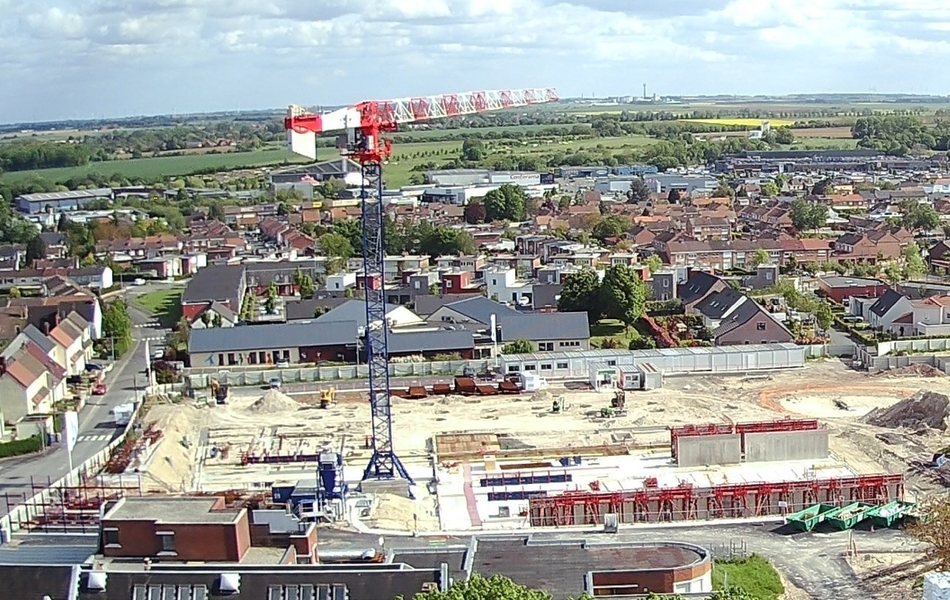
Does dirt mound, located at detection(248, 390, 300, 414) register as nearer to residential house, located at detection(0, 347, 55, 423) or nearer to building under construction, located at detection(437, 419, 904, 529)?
residential house, located at detection(0, 347, 55, 423)

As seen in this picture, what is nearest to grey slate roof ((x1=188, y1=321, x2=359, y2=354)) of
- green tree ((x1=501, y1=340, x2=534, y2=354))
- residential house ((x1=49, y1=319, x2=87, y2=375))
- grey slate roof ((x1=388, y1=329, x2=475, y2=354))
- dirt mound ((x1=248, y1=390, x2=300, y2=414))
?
grey slate roof ((x1=388, y1=329, x2=475, y2=354))

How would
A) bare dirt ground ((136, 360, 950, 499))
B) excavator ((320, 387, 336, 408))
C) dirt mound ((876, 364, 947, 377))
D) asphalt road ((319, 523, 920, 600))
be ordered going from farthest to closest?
dirt mound ((876, 364, 947, 377)), excavator ((320, 387, 336, 408)), bare dirt ground ((136, 360, 950, 499)), asphalt road ((319, 523, 920, 600))

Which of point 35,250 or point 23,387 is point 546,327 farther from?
point 35,250

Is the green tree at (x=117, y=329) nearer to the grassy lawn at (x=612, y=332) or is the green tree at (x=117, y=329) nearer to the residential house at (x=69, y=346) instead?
the residential house at (x=69, y=346)

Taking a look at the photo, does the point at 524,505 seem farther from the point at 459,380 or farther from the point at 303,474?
the point at 459,380

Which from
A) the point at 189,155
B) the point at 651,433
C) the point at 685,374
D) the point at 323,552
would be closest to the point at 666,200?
the point at 685,374

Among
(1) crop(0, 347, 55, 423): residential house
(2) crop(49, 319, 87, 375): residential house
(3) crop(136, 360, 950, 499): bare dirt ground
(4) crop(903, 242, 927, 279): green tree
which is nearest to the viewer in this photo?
(3) crop(136, 360, 950, 499): bare dirt ground

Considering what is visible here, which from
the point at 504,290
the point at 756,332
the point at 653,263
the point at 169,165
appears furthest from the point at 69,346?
the point at 169,165
